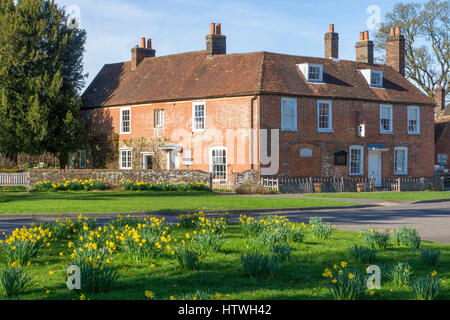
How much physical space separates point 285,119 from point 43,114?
53.4 ft

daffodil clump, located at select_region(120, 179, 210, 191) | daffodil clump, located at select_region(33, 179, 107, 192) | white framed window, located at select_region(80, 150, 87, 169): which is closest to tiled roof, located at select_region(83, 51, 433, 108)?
white framed window, located at select_region(80, 150, 87, 169)

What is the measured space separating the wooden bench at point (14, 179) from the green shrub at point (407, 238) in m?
23.7

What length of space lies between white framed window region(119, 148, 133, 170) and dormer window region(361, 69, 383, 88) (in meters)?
17.5

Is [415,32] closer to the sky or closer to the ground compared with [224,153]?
closer to the sky

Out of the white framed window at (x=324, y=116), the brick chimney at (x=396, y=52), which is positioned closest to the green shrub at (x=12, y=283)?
the white framed window at (x=324, y=116)

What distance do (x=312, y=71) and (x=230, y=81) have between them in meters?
5.60

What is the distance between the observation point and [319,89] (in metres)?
38.4

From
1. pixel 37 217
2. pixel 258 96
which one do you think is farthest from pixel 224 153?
pixel 37 217

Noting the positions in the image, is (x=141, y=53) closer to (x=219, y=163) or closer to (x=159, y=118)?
(x=159, y=118)

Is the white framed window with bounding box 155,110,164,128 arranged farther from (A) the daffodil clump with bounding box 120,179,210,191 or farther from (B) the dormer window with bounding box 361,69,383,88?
(B) the dormer window with bounding box 361,69,383,88

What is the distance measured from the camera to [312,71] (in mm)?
38812

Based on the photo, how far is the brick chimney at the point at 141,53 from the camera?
1790 inches

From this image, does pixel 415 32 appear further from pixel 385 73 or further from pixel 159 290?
pixel 159 290
